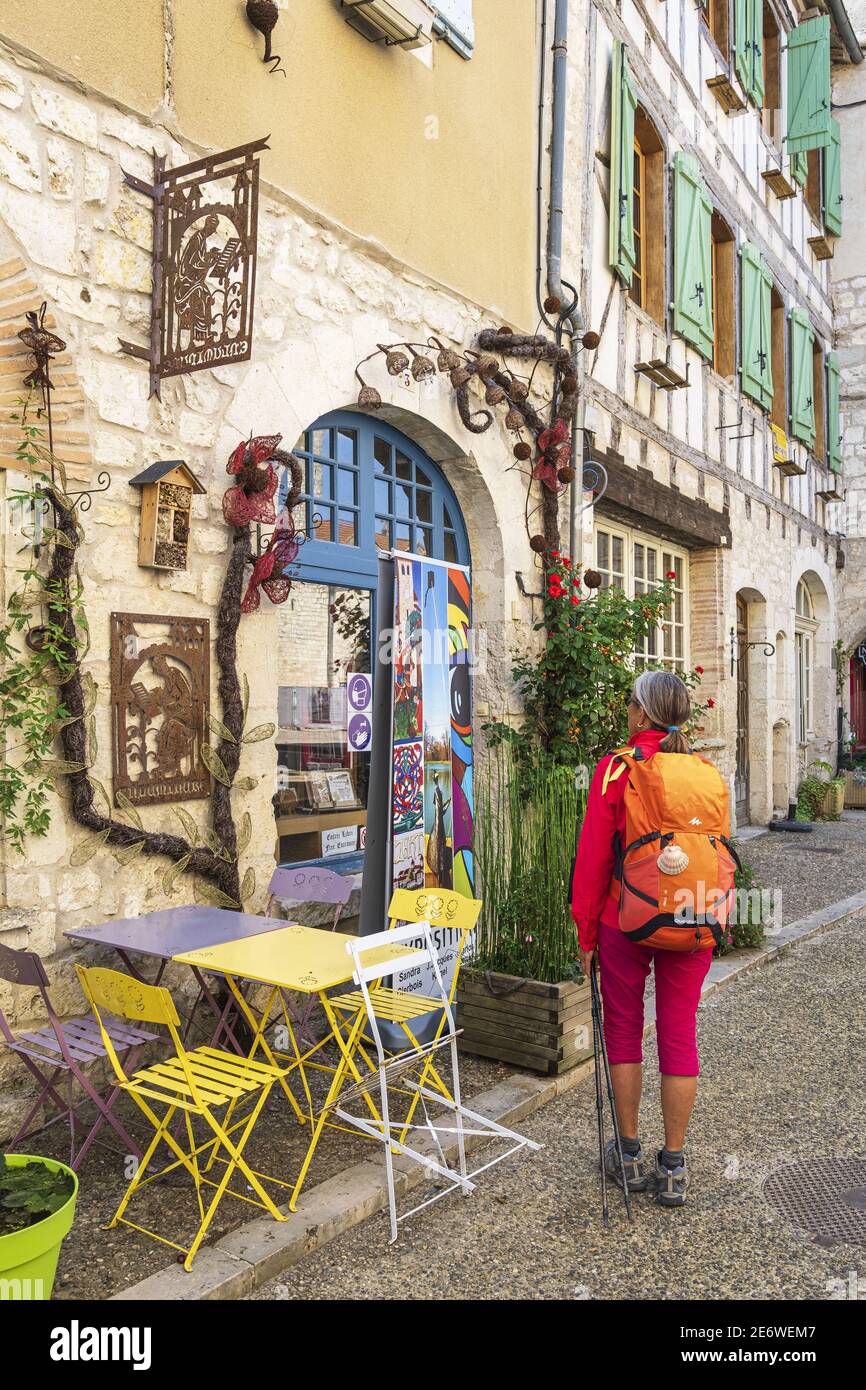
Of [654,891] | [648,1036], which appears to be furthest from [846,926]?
[654,891]

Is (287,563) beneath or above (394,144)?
beneath

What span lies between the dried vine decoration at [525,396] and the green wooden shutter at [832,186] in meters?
8.40

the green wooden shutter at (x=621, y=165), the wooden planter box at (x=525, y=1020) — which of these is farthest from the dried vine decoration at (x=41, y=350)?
the green wooden shutter at (x=621, y=165)

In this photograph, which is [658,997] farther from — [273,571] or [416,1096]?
[273,571]

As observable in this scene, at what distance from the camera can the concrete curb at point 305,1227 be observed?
8.05 feet

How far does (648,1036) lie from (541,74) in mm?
5050

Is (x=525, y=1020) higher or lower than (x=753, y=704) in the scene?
lower

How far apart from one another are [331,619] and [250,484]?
0.97 metres

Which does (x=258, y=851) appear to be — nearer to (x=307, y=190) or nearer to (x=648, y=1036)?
(x=648, y=1036)

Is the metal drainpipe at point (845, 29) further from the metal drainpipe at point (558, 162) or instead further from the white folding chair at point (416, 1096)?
the white folding chair at point (416, 1096)

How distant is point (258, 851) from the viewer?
13.2 ft

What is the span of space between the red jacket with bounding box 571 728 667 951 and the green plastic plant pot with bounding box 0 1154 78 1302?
149 centimetres

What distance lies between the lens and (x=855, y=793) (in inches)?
506

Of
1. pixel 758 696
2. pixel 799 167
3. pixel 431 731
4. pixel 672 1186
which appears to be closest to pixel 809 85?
pixel 799 167
